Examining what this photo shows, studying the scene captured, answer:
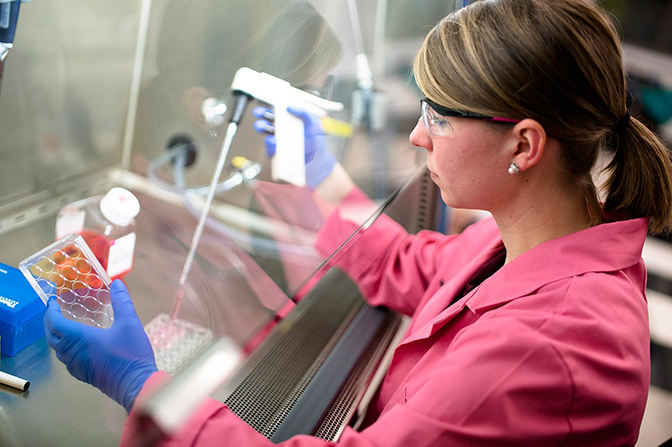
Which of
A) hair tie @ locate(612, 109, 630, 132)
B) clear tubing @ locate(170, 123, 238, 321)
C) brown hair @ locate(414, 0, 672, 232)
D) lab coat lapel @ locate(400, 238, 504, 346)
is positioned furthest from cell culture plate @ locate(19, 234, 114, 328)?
hair tie @ locate(612, 109, 630, 132)

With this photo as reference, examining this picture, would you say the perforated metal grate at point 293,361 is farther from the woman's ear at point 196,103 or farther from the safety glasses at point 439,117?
the woman's ear at point 196,103

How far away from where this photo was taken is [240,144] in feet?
4.63

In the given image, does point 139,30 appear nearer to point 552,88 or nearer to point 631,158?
point 552,88

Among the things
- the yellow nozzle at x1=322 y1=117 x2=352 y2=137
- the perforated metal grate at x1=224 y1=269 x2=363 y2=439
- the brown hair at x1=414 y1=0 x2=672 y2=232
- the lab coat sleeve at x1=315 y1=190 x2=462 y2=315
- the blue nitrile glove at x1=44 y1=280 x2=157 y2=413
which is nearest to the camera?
the blue nitrile glove at x1=44 y1=280 x2=157 y2=413

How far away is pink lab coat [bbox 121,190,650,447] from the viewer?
0.84 m

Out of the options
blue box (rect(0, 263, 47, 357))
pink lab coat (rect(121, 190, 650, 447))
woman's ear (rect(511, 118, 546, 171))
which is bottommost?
pink lab coat (rect(121, 190, 650, 447))

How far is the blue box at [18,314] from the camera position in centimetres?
100

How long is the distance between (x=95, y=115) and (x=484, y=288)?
4.39 feet

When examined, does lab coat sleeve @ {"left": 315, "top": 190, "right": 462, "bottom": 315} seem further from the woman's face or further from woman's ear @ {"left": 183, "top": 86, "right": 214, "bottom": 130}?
woman's ear @ {"left": 183, "top": 86, "right": 214, "bottom": 130}

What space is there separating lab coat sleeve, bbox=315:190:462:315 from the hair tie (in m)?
0.58

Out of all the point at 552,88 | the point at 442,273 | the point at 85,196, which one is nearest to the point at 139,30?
the point at 85,196

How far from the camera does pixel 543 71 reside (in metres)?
0.94

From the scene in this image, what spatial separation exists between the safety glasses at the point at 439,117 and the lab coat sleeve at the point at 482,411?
0.39 m

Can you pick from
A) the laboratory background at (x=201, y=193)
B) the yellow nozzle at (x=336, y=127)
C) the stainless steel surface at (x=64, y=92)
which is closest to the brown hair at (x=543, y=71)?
the laboratory background at (x=201, y=193)
